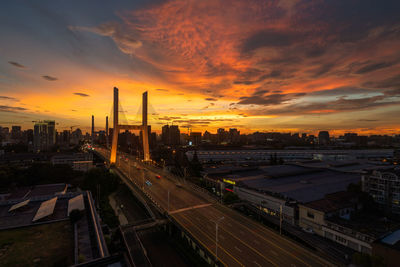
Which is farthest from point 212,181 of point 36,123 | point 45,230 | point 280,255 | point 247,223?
point 36,123

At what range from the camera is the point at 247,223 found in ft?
83.9

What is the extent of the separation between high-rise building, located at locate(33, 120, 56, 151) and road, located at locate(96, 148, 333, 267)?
149930 millimetres

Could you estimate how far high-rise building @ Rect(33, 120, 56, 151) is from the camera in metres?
144

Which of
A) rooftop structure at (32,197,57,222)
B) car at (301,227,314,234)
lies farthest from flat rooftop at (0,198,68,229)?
car at (301,227,314,234)

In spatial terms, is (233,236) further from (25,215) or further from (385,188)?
(385,188)

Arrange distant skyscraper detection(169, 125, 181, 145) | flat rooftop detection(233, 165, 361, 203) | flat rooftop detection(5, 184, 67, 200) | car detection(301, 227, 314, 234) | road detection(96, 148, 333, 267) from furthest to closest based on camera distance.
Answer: distant skyscraper detection(169, 125, 181, 145), flat rooftop detection(5, 184, 67, 200), flat rooftop detection(233, 165, 361, 203), car detection(301, 227, 314, 234), road detection(96, 148, 333, 267)

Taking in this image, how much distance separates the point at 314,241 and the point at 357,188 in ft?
52.6

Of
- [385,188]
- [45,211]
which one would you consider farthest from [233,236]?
[385,188]

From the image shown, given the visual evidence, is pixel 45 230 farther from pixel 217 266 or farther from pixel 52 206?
pixel 217 266

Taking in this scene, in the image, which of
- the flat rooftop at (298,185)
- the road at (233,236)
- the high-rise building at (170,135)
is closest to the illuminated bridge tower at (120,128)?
the road at (233,236)

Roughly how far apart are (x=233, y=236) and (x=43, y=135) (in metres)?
173

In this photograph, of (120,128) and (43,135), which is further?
(43,135)

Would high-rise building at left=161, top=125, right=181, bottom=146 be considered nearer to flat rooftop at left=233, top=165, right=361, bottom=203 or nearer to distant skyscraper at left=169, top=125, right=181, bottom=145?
distant skyscraper at left=169, top=125, right=181, bottom=145

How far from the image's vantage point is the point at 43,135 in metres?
149
